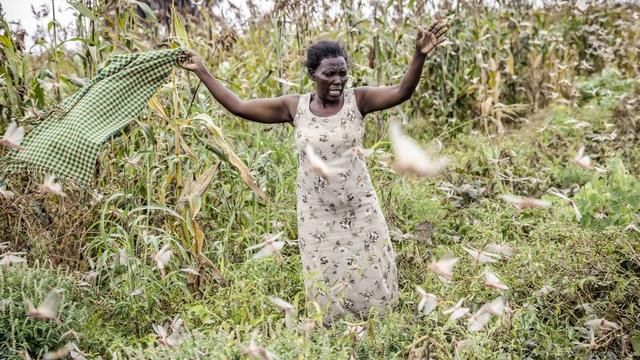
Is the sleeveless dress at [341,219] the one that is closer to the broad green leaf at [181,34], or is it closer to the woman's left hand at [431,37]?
the woman's left hand at [431,37]

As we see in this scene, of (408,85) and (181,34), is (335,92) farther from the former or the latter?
(181,34)

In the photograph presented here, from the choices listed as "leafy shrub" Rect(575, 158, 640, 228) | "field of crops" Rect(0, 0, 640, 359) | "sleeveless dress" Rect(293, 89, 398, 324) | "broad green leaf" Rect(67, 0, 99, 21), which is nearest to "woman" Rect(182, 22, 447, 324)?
"sleeveless dress" Rect(293, 89, 398, 324)

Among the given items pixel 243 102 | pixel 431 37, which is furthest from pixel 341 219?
pixel 431 37

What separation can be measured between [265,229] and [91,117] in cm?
101

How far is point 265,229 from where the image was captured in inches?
143

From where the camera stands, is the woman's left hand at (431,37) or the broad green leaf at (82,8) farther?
the broad green leaf at (82,8)

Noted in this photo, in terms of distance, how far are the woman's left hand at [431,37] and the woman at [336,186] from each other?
16 cm

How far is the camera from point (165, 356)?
93.6 inches

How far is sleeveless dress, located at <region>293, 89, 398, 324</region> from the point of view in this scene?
285 centimetres

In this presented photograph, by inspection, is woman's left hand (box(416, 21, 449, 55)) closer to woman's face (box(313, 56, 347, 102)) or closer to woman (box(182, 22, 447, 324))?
woman (box(182, 22, 447, 324))

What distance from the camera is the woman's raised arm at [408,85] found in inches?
104

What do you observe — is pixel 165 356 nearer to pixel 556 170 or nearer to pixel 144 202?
pixel 144 202

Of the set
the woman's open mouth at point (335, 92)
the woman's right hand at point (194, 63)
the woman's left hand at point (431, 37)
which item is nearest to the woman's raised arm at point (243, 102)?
the woman's right hand at point (194, 63)

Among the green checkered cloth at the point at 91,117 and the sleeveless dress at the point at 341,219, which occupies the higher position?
the green checkered cloth at the point at 91,117
